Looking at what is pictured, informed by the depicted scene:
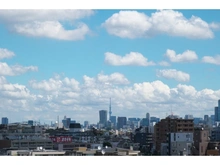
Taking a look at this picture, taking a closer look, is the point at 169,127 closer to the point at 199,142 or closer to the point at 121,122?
the point at 199,142

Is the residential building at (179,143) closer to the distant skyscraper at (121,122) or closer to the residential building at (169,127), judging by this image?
the residential building at (169,127)

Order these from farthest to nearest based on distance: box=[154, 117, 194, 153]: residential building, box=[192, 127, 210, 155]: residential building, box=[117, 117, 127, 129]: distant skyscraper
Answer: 1. box=[117, 117, 127, 129]: distant skyscraper
2. box=[154, 117, 194, 153]: residential building
3. box=[192, 127, 210, 155]: residential building

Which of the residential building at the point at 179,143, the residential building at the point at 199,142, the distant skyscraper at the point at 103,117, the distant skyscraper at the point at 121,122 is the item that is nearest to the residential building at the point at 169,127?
the residential building at the point at 199,142

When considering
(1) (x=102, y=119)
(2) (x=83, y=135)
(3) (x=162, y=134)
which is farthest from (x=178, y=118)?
(1) (x=102, y=119)

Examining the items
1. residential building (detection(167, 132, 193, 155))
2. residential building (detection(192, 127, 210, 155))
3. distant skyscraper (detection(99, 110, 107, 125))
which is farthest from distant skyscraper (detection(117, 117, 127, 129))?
residential building (detection(167, 132, 193, 155))

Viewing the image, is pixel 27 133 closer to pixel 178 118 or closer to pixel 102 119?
pixel 178 118

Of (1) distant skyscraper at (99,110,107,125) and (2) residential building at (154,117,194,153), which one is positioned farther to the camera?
(1) distant skyscraper at (99,110,107,125)

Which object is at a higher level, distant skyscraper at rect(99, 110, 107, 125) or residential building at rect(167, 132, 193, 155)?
distant skyscraper at rect(99, 110, 107, 125)

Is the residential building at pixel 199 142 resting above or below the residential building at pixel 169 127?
below

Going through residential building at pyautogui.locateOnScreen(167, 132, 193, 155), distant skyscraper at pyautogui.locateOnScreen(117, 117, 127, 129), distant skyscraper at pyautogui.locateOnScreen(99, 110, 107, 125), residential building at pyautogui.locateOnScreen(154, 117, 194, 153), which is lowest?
residential building at pyautogui.locateOnScreen(167, 132, 193, 155)

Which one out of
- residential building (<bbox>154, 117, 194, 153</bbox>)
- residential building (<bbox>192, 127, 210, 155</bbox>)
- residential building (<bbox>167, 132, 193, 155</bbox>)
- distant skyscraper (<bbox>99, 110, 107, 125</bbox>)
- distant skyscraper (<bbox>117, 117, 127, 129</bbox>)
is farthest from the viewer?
distant skyscraper (<bbox>99, 110, 107, 125</bbox>)

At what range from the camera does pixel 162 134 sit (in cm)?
1476

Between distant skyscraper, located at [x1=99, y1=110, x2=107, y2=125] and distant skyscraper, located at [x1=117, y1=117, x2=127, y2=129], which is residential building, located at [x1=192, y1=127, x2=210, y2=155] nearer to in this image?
distant skyscraper, located at [x1=117, y1=117, x2=127, y2=129]

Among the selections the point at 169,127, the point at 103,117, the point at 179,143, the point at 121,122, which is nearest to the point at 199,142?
the point at 179,143
